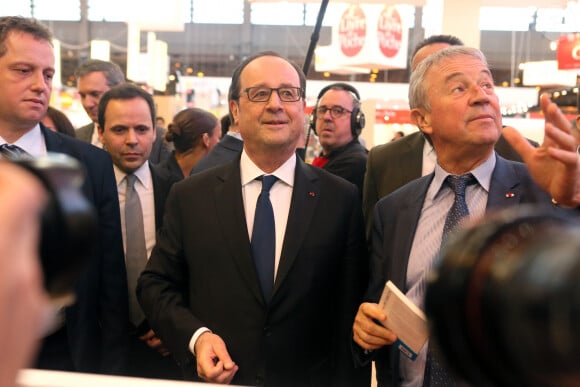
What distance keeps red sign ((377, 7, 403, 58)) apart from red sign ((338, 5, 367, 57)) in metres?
0.21

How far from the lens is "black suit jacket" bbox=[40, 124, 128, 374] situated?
260 centimetres

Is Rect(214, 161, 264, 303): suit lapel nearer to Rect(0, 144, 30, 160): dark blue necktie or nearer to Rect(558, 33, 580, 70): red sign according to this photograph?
Rect(0, 144, 30, 160): dark blue necktie

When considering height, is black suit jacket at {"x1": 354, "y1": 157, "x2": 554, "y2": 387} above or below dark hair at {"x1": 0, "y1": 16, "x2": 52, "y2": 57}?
below

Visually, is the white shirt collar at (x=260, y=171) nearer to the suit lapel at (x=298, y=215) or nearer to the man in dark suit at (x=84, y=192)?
the suit lapel at (x=298, y=215)

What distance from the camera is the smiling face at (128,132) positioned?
3238 mm

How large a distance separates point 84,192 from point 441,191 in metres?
1.20

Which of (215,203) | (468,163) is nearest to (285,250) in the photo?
(215,203)

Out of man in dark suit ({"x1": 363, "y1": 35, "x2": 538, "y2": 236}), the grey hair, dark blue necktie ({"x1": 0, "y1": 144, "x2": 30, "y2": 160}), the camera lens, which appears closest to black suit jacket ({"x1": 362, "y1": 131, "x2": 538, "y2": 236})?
man in dark suit ({"x1": 363, "y1": 35, "x2": 538, "y2": 236})

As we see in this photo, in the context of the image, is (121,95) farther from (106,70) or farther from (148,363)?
(106,70)

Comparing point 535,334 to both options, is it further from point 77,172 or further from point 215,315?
point 215,315

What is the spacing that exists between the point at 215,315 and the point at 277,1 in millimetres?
5448

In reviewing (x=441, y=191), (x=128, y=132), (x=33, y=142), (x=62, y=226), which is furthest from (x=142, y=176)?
(x=62, y=226)

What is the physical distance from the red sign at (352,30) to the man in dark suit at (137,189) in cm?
645

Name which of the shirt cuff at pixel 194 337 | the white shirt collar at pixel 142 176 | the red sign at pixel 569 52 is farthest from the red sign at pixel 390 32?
the shirt cuff at pixel 194 337
